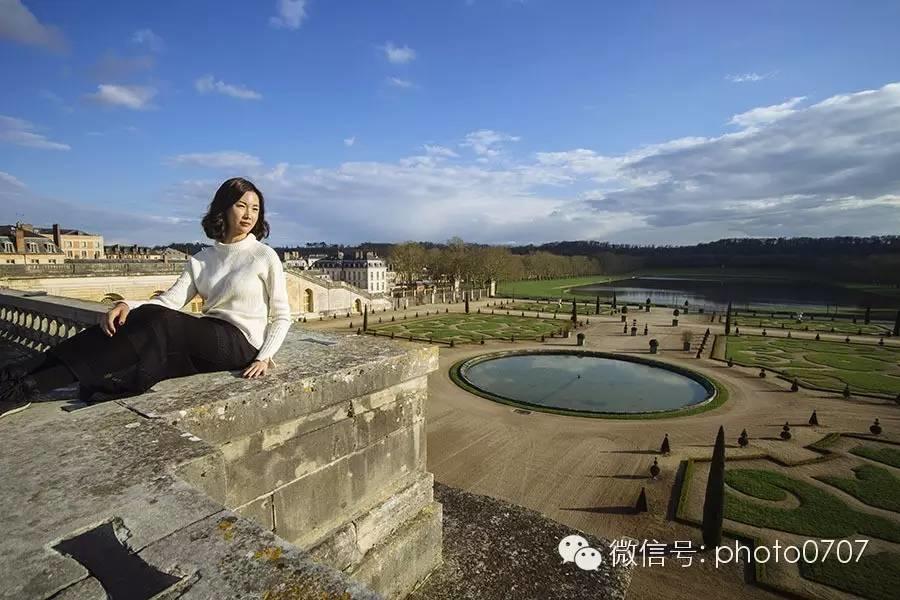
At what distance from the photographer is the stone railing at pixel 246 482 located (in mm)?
1498

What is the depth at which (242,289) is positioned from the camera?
3.42 m

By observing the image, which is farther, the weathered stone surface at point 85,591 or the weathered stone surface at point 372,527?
the weathered stone surface at point 372,527

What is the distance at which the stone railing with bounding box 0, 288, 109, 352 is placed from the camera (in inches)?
239

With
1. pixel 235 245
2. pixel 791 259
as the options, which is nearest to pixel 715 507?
pixel 235 245

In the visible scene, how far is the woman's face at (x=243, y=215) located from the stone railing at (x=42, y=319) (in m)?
3.38

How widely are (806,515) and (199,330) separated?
54.2 feet

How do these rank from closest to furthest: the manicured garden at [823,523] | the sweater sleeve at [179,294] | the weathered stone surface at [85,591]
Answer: the weathered stone surface at [85,591] → the sweater sleeve at [179,294] → the manicured garden at [823,523]

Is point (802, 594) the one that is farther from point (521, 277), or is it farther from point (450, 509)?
point (521, 277)

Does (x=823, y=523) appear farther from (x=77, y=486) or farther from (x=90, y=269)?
(x=90, y=269)

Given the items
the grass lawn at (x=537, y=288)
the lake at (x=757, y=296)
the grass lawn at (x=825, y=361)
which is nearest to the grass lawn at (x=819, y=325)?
the grass lawn at (x=825, y=361)

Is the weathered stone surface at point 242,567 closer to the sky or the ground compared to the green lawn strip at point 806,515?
closer to the sky

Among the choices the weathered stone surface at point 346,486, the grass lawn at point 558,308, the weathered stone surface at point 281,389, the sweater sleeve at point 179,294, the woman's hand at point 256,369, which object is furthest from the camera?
the grass lawn at point 558,308

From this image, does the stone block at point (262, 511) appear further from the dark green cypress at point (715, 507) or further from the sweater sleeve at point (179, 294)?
the dark green cypress at point (715, 507)

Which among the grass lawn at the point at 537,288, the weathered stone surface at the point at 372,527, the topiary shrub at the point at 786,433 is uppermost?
the weathered stone surface at the point at 372,527
